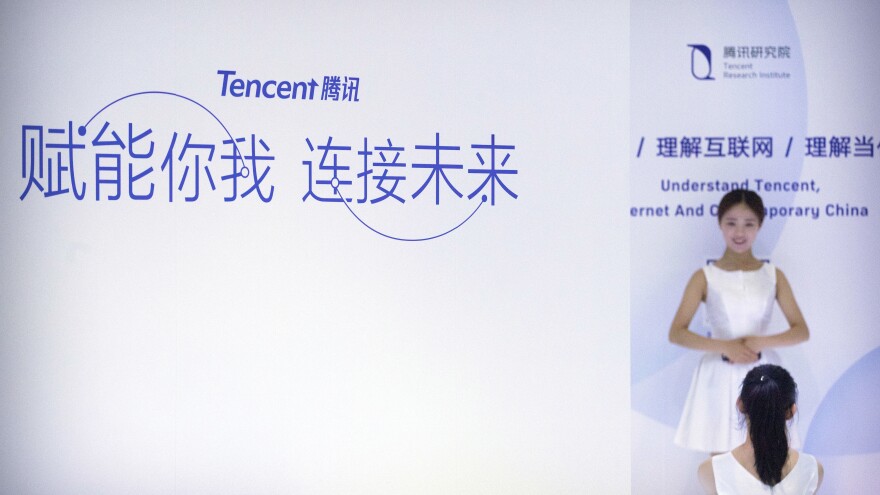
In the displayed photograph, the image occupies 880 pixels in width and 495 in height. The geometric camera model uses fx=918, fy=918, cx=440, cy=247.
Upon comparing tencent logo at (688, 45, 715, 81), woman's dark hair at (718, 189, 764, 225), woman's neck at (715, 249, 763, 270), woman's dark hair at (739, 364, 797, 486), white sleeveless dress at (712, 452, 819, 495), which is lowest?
white sleeveless dress at (712, 452, 819, 495)

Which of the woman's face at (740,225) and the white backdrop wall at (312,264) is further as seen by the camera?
the woman's face at (740,225)

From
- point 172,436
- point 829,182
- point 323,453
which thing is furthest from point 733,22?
point 172,436

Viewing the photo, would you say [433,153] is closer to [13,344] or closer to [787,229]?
[787,229]

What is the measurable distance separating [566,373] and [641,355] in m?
0.35

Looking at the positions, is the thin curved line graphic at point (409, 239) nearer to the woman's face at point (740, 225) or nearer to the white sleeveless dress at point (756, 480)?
the woman's face at point (740, 225)

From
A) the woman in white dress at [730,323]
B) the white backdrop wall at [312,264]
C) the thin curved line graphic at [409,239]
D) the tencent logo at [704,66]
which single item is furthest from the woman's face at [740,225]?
the thin curved line graphic at [409,239]

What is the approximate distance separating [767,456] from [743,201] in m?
1.16

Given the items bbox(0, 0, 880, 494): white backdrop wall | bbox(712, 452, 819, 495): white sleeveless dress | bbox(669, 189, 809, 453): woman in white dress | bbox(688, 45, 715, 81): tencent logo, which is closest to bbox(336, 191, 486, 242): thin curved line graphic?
bbox(0, 0, 880, 494): white backdrop wall

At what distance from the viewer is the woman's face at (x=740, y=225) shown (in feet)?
13.6

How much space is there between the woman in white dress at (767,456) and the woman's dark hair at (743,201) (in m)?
0.75

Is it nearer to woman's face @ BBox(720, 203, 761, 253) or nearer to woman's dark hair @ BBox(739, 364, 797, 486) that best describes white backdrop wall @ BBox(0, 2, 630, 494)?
woman's face @ BBox(720, 203, 761, 253)

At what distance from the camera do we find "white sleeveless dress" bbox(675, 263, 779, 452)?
412cm

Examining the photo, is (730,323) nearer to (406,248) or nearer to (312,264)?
(406,248)

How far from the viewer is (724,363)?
13.6 ft
